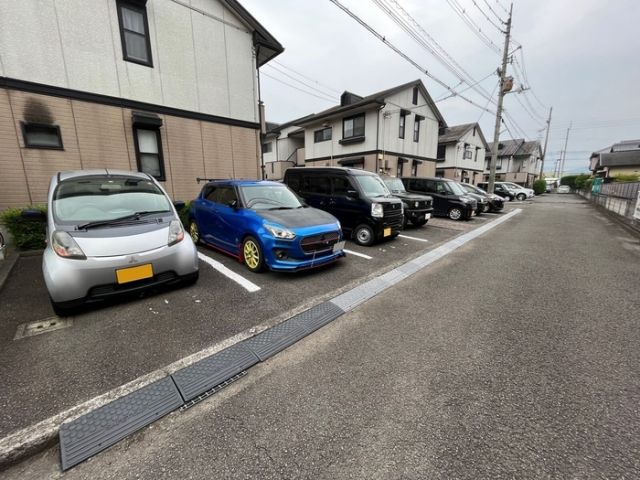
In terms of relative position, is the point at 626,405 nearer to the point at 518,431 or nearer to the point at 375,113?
the point at 518,431

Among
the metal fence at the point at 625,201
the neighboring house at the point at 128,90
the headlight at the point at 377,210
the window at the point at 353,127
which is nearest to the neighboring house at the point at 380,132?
the window at the point at 353,127

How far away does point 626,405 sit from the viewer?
1.89 m

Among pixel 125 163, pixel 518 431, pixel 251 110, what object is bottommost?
pixel 518 431

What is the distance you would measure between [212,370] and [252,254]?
229cm

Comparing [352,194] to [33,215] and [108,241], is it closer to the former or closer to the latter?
[108,241]

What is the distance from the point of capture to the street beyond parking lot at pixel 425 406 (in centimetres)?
149

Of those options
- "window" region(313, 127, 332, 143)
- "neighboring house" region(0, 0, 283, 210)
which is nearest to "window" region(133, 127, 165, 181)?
"neighboring house" region(0, 0, 283, 210)

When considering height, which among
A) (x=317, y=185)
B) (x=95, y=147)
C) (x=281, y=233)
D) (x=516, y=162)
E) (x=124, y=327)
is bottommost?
(x=124, y=327)

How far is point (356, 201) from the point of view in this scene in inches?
244

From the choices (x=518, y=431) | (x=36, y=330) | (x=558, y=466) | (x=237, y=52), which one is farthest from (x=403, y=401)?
(x=237, y=52)

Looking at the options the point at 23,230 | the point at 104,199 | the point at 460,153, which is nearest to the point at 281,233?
the point at 104,199

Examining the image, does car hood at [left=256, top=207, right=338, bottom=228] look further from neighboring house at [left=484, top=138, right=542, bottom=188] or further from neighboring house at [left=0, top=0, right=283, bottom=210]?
neighboring house at [left=484, top=138, right=542, bottom=188]

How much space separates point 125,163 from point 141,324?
20.4ft

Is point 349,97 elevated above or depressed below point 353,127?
above
